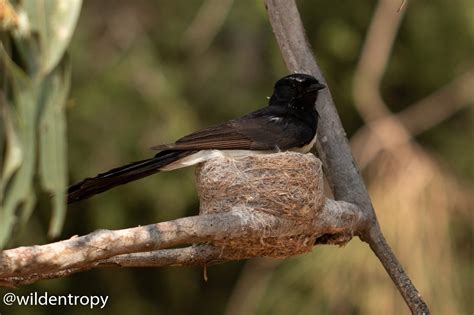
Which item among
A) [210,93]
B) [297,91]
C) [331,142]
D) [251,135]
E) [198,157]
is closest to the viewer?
[331,142]

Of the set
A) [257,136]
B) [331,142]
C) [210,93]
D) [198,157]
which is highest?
[210,93]

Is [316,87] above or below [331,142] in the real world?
above

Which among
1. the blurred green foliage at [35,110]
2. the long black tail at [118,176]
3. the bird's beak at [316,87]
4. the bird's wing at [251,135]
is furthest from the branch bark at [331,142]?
the blurred green foliage at [35,110]

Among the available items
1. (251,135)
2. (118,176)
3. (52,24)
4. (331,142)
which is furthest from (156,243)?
(251,135)

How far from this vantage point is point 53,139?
2473 millimetres

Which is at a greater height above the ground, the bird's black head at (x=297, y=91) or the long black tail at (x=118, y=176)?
the bird's black head at (x=297, y=91)

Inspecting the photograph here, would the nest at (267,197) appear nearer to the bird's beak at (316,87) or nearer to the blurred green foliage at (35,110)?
the bird's beak at (316,87)

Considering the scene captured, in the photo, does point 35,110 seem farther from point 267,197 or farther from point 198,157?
point 198,157

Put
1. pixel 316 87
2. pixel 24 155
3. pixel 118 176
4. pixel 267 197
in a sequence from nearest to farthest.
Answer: pixel 24 155
pixel 267 197
pixel 118 176
pixel 316 87

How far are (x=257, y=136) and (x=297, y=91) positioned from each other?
1.13 feet

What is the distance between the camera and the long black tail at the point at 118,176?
4.16 m

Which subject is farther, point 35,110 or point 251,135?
point 251,135

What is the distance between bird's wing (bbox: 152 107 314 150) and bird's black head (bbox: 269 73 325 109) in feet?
0.47

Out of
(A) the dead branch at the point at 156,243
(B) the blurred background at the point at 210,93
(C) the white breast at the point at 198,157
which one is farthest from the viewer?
(B) the blurred background at the point at 210,93
